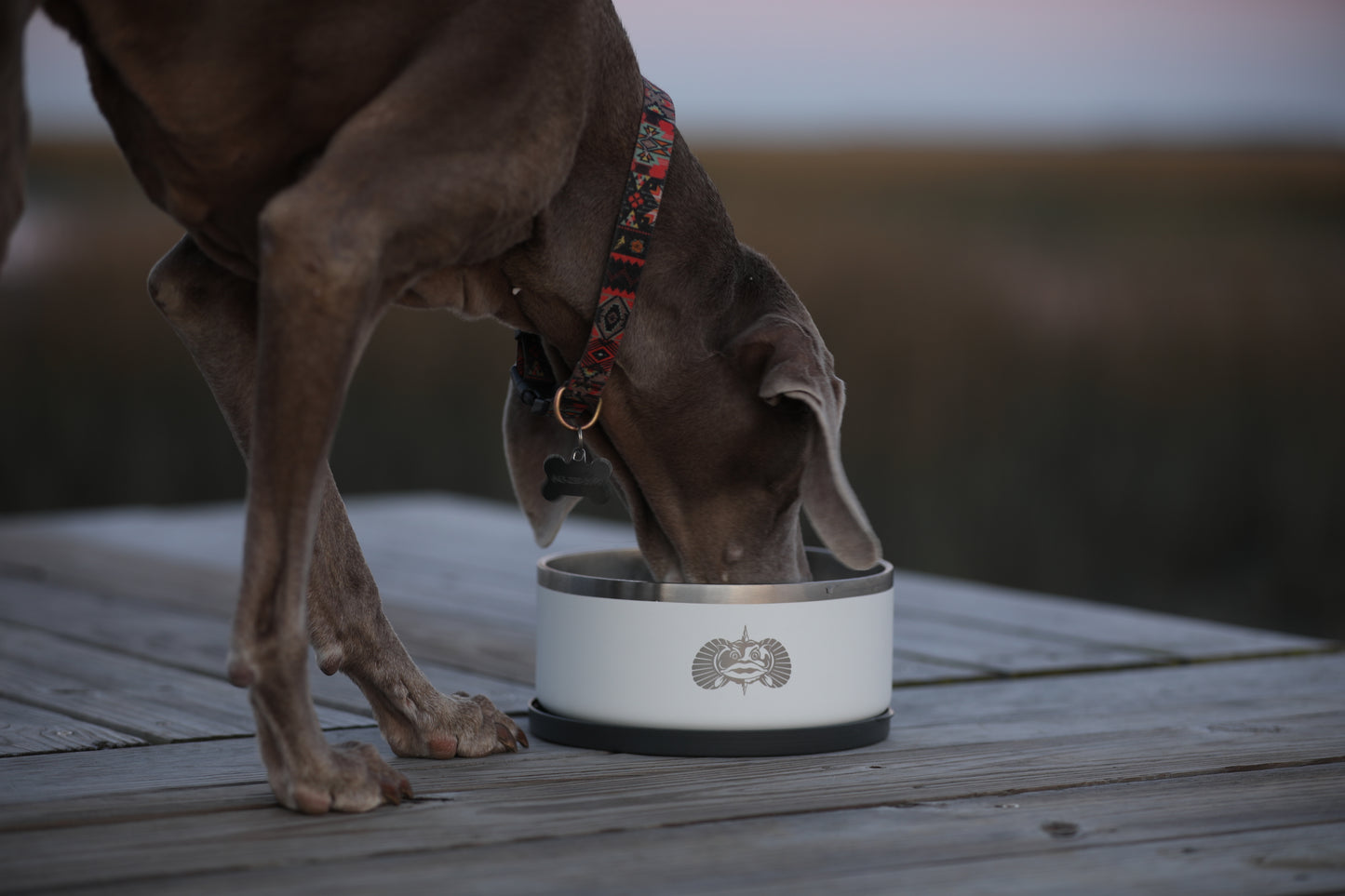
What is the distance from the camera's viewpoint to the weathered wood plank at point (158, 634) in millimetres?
3201

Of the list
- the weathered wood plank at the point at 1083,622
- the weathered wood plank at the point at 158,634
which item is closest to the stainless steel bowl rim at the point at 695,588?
the weathered wood plank at the point at 158,634

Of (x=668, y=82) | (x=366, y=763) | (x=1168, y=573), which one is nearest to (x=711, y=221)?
(x=366, y=763)

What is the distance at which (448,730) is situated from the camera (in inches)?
105

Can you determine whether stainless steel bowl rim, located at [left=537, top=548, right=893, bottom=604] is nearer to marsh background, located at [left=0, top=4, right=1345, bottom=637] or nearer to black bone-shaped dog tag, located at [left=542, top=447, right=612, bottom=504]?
black bone-shaped dog tag, located at [left=542, top=447, right=612, bottom=504]

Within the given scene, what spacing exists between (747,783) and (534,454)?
31.5 inches

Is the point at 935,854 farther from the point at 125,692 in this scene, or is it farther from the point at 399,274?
the point at 125,692

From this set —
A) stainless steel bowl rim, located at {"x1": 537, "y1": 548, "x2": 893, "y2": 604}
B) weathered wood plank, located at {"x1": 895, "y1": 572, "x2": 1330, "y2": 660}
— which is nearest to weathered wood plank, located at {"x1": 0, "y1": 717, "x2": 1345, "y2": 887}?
stainless steel bowl rim, located at {"x1": 537, "y1": 548, "x2": 893, "y2": 604}

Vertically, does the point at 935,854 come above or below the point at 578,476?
below

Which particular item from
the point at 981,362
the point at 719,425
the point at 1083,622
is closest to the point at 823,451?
the point at 719,425

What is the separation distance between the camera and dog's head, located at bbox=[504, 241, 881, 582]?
2674 millimetres

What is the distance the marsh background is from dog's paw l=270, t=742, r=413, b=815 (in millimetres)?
5106

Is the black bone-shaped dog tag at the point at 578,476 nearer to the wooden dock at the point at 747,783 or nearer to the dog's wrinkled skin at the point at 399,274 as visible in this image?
the dog's wrinkled skin at the point at 399,274

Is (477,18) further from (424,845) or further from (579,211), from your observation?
(424,845)

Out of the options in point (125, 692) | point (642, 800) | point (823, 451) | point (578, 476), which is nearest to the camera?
point (642, 800)
